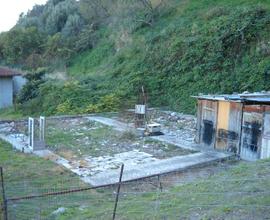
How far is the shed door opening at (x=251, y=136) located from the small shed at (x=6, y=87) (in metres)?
18.7

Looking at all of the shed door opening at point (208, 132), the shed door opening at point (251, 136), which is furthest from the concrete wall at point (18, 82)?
the shed door opening at point (251, 136)

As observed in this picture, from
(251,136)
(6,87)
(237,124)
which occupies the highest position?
(6,87)

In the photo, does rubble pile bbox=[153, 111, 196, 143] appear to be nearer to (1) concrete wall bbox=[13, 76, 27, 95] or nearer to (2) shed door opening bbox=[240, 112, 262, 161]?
(2) shed door opening bbox=[240, 112, 262, 161]

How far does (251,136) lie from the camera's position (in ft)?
47.5

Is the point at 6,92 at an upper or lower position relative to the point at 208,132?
upper

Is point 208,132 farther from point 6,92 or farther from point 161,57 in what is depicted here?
point 6,92

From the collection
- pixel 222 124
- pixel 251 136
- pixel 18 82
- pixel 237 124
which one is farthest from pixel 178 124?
pixel 18 82

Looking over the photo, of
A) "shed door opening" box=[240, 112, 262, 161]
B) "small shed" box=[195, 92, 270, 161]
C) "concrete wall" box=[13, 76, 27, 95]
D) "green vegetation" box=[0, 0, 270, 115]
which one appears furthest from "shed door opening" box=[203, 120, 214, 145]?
"concrete wall" box=[13, 76, 27, 95]

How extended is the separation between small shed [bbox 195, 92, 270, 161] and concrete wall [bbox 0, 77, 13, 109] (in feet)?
54.9

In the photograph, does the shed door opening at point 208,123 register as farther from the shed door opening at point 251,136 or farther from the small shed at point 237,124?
the shed door opening at point 251,136

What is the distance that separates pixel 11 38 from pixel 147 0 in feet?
47.8

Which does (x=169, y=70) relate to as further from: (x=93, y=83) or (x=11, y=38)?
(x=11, y=38)

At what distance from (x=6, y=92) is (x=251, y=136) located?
19721mm

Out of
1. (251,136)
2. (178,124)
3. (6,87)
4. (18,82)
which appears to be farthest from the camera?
(18,82)
